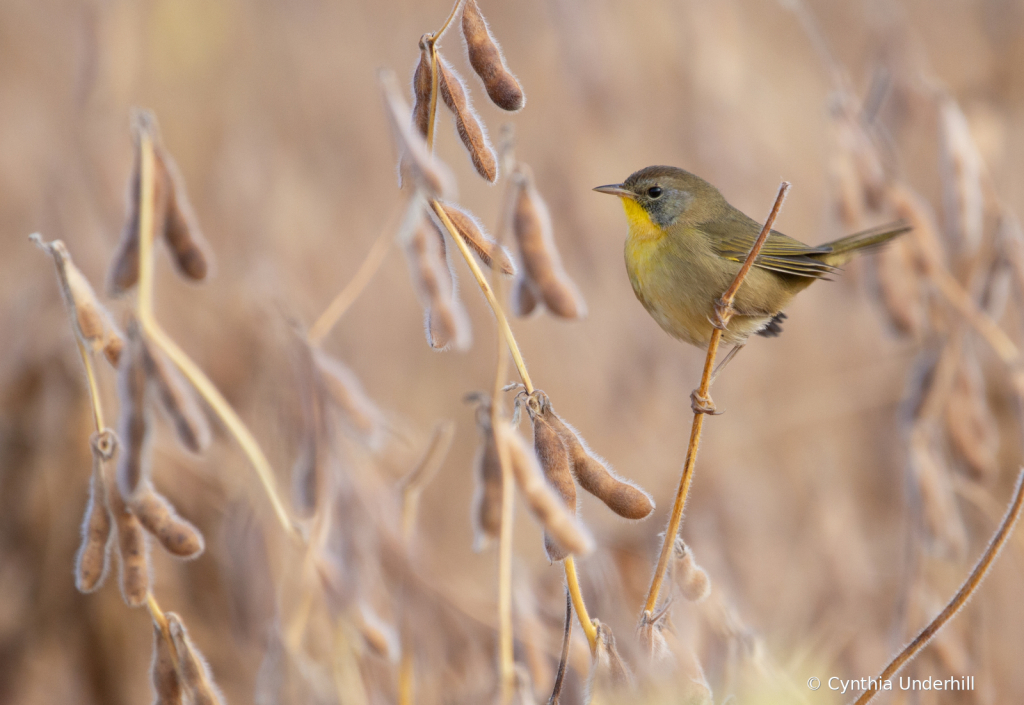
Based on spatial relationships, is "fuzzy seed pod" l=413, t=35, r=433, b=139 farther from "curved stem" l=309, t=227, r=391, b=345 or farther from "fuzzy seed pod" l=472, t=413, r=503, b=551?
"fuzzy seed pod" l=472, t=413, r=503, b=551

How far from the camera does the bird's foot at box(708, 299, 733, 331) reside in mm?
1556

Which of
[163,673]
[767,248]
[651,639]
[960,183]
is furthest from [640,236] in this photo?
[163,673]

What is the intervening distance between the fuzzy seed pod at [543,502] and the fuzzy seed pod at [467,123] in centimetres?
40

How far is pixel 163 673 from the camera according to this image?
125 centimetres

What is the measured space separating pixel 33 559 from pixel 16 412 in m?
0.47

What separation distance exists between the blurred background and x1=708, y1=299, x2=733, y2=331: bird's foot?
560 millimetres

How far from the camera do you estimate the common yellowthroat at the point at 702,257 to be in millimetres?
1771

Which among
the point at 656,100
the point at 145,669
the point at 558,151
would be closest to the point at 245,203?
the point at 558,151

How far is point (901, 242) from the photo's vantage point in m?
2.23

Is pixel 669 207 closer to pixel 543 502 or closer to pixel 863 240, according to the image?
pixel 863 240

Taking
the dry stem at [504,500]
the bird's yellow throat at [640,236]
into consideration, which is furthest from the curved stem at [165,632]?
the bird's yellow throat at [640,236]

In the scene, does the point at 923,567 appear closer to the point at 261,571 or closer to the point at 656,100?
the point at 261,571

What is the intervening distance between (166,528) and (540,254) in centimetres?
68
